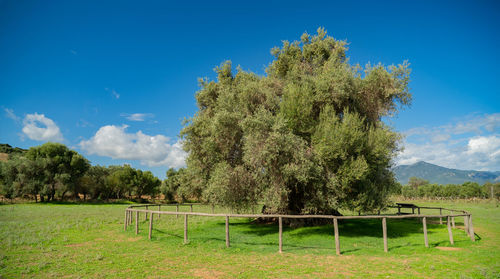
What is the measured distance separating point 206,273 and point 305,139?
34.4 feet

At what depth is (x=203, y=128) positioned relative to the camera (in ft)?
62.7

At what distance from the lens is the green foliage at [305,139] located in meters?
14.6

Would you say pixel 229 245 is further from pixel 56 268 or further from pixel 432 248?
pixel 432 248

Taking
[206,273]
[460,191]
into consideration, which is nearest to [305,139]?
[206,273]

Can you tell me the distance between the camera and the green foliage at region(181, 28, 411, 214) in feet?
47.8

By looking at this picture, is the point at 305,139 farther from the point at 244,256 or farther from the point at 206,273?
the point at 206,273

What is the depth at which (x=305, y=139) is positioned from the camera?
54.3 ft

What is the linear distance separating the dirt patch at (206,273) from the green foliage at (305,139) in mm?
6334

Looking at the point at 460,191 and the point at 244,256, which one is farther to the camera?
the point at 460,191

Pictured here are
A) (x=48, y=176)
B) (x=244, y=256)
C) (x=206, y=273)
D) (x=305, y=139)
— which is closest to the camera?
(x=206, y=273)

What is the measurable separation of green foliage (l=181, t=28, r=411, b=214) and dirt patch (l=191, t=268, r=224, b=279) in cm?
633

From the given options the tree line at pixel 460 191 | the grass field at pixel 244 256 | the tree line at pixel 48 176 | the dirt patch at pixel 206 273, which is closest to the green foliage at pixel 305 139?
the grass field at pixel 244 256

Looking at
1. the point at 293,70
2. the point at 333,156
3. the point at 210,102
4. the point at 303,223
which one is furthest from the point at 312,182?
the point at 210,102

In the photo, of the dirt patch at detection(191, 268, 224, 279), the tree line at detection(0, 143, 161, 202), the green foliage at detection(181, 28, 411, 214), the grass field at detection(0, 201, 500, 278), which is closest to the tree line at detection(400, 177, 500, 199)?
the green foliage at detection(181, 28, 411, 214)
